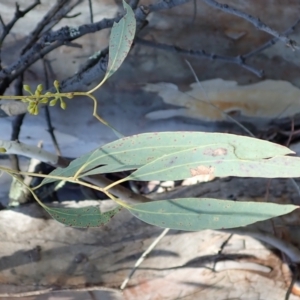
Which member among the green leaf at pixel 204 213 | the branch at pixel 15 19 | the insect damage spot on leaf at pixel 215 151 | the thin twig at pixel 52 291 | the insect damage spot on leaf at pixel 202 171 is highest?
the branch at pixel 15 19

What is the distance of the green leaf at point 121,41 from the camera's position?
541mm

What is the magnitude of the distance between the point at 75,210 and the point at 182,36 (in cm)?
48

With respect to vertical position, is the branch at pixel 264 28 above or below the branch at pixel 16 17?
above

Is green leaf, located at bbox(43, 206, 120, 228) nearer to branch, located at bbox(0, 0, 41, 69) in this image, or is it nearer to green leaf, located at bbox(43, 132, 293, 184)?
green leaf, located at bbox(43, 132, 293, 184)

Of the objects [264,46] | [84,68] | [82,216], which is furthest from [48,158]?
[264,46]

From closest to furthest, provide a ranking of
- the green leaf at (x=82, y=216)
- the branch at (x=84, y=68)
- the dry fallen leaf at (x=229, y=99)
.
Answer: the green leaf at (x=82, y=216) < the branch at (x=84, y=68) < the dry fallen leaf at (x=229, y=99)

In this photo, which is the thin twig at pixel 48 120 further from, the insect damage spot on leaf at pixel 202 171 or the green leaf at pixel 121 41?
the insect damage spot on leaf at pixel 202 171

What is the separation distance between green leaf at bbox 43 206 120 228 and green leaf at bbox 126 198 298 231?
0.19 feet

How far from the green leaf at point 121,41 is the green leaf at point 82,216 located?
0.18 m

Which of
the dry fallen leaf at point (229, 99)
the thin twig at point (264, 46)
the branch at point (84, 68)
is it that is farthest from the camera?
the dry fallen leaf at point (229, 99)

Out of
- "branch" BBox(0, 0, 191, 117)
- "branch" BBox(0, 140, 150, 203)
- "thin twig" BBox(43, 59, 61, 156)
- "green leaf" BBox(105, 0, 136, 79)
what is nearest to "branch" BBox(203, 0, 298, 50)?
"branch" BBox(0, 0, 191, 117)

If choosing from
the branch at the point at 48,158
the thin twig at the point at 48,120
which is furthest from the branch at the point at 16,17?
the branch at the point at 48,158

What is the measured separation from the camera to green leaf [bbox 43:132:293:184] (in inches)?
18.9

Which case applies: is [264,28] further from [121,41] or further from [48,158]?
[48,158]
